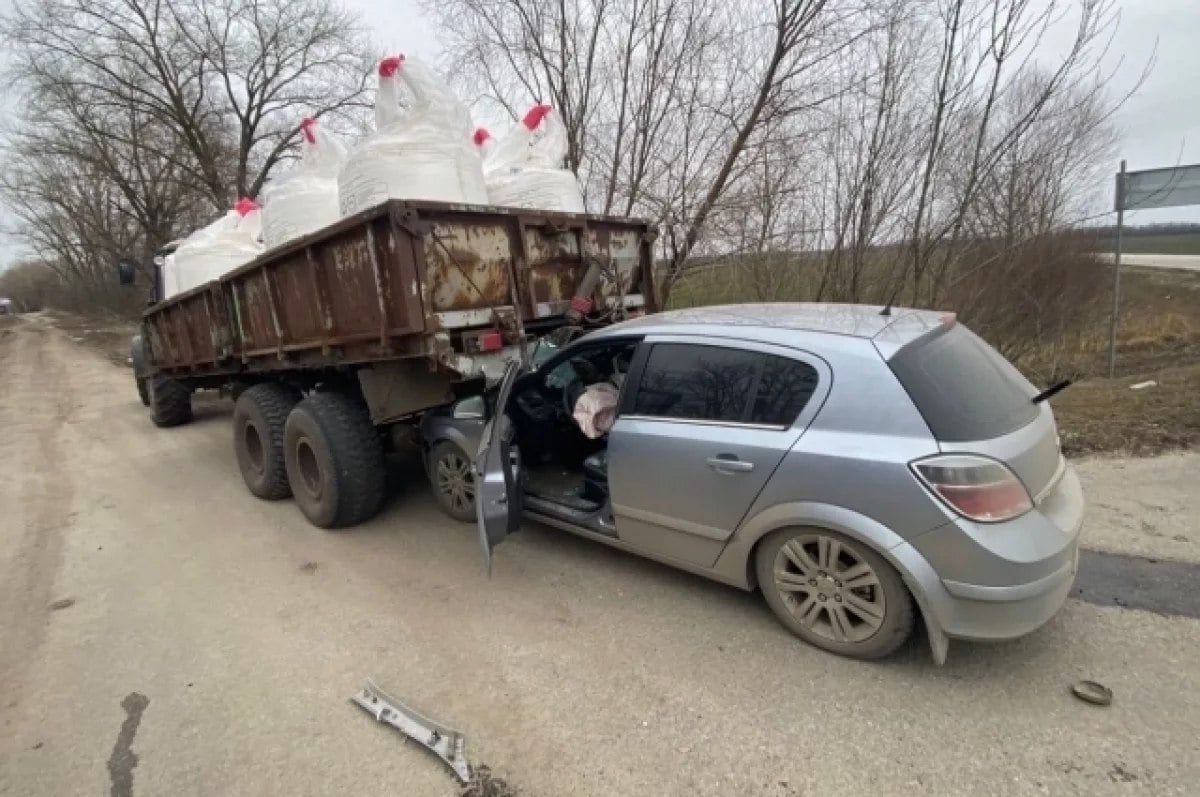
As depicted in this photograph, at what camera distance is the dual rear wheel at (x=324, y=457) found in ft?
13.6

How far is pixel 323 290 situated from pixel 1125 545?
16.7ft

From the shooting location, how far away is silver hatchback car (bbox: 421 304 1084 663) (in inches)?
86.5

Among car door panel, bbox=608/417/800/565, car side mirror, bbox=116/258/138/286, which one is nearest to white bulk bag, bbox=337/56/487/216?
car door panel, bbox=608/417/800/565

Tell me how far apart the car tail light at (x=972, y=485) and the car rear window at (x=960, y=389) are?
10cm

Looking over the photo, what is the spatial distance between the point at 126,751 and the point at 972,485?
3.40 meters

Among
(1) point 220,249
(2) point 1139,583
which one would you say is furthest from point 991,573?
(1) point 220,249

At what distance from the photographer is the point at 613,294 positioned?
4.66m

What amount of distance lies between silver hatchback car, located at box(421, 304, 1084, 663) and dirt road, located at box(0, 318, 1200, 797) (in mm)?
302

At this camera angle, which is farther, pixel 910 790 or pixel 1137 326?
pixel 1137 326

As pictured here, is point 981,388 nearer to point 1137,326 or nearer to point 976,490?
point 976,490

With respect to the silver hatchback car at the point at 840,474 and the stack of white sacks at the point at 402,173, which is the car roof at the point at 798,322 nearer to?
the silver hatchback car at the point at 840,474

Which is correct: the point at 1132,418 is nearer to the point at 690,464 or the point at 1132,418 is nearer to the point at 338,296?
the point at 690,464

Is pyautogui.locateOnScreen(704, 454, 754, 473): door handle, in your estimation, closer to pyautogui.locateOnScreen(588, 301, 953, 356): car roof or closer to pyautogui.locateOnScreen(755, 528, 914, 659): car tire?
pyautogui.locateOnScreen(755, 528, 914, 659): car tire

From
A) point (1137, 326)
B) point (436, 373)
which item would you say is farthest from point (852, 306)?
point (1137, 326)
